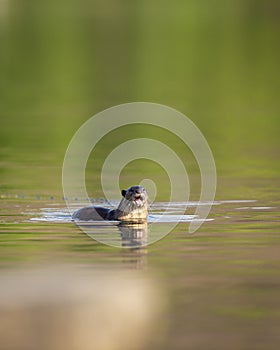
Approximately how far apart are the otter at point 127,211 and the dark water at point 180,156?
176mm

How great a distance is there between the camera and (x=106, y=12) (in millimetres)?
91938

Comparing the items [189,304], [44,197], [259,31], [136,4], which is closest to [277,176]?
[44,197]

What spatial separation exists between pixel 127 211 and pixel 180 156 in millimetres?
7374

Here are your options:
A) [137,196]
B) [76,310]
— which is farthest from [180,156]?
[76,310]

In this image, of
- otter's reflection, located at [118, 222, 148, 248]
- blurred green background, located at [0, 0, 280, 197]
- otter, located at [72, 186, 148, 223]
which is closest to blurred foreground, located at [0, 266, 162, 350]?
otter's reflection, located at [118, 222, 148, 248]

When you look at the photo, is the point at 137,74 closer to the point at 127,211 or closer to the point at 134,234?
the point at 127,211

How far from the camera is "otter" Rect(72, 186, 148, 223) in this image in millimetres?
17734

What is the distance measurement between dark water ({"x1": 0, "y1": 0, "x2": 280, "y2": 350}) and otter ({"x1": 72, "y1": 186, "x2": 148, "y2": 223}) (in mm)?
176

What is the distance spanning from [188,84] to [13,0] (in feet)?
168

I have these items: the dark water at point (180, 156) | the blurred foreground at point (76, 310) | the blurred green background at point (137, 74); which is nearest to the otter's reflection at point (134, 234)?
the dark water at point (180, 156)

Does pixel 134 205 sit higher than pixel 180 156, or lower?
lower

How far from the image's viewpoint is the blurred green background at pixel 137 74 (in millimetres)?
25812

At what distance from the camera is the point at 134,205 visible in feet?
58.3

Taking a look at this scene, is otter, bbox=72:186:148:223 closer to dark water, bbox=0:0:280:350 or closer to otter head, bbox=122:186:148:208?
otter head, bbox=122:186:148:208
